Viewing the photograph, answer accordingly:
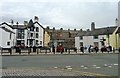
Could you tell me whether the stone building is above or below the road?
above

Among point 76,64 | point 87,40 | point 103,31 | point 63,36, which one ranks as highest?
point 103,31

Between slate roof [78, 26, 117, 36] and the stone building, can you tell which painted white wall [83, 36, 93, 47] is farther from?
the stone building

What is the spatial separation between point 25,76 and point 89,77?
8.90 ft

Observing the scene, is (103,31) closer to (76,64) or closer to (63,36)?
(63,36)

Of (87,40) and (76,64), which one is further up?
(87,40)

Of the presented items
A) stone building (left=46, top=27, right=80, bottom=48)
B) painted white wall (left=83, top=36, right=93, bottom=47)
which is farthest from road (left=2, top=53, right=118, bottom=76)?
stone building (left=46, top=27, right=80, bottom=48)

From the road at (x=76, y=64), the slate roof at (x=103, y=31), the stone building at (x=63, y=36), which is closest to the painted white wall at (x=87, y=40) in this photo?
the slate roof at (x=103, y=31)

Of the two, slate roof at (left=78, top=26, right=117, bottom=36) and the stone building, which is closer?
slate roof at (left=78, top=26, right=117, bottom=36)

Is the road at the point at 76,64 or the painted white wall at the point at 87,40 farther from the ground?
the painted white wall at the point at 87,40

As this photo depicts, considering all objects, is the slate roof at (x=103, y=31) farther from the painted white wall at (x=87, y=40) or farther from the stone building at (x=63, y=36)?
the stone building at (x=63, y=36)

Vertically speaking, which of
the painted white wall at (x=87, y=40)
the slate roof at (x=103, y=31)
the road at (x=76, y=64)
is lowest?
the road at (x=76, y=64)

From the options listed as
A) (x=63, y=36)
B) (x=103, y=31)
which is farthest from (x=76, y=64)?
(x=63, y=36)

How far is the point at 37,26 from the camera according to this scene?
91562 millimetres

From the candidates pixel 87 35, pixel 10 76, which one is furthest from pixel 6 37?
pixel 10 76
